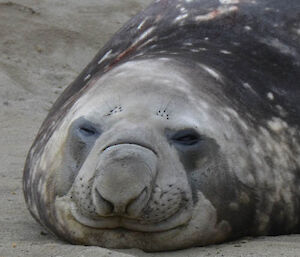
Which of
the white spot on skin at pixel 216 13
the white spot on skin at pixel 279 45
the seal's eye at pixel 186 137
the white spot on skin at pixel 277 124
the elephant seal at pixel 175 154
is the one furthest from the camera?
the white spot on skin at pixel 216 13

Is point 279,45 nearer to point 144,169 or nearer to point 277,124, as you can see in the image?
point 277,124

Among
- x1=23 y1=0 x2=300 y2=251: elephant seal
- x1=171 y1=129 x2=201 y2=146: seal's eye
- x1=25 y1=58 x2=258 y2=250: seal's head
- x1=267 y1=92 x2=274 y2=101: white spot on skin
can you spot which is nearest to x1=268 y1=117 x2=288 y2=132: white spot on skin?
x1=23 y1=0 x2=300 y2=251: elephant seal

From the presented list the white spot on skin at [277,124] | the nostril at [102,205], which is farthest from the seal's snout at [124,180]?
the white spot on skin at [277,124]

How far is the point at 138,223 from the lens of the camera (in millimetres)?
3471

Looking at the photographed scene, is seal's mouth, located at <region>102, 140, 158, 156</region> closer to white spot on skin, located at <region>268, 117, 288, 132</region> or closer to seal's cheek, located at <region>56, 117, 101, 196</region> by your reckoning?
seal's cheek, located at <region>56, 117, 101, 196</region>

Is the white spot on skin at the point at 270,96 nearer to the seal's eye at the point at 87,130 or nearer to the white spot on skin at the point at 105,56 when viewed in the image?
the seal's eye at the point at 87,130

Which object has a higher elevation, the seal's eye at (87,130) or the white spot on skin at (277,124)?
the white spot on skin at (277,124)

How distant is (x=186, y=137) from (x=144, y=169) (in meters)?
0.27

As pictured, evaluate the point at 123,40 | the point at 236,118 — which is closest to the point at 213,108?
the point at 236,118

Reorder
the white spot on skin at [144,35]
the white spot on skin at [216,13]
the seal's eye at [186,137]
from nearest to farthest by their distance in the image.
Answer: the seal's eye at [186,137] → the white spot on skin at [216,13] → the white spot on skin at [144,35]

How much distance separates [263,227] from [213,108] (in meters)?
0.49

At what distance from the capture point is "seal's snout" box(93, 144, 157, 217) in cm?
334

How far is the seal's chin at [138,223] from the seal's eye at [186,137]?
0.25 metres

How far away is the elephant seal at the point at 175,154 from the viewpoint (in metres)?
3.45
